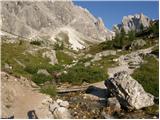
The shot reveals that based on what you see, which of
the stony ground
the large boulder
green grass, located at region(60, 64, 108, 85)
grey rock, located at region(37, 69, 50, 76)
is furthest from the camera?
grey rock, located at region(37, 69, 50, 76)

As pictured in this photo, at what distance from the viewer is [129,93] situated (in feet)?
91.2

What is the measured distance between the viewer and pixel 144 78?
37688 mm

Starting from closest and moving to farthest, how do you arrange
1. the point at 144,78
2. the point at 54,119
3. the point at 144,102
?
the point at 54,119 < the point at 144,102 < the point at 144,78

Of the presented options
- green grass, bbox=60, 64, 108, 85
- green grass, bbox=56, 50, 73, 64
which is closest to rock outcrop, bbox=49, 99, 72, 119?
green grass, bbox=60, 64, 108, 85

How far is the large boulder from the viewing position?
27312mm

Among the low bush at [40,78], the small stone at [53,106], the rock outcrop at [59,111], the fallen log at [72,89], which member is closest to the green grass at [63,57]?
the low bush at [40,78]

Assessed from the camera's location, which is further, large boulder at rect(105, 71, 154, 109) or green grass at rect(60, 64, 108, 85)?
green grass at rect(60, 64, 108, 85)

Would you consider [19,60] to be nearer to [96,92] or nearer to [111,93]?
[96,92]

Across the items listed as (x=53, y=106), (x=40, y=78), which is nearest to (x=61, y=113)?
(x=53, y=106)

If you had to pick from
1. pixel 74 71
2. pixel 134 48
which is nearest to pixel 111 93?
pixel 74 71

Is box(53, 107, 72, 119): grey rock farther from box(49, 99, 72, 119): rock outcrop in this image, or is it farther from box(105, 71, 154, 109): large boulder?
box(105, 71, 154, 109): large boulder

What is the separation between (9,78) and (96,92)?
833 cm

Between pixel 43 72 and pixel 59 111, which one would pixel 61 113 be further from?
pixel 43 72

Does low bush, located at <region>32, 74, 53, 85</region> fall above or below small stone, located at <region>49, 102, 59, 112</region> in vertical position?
above
